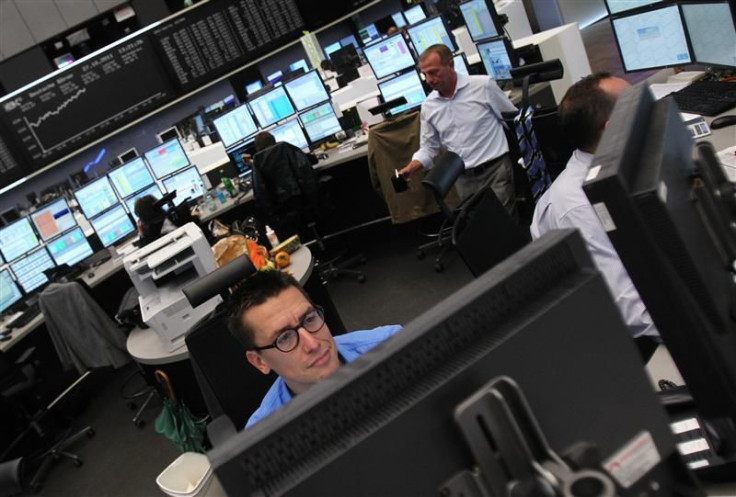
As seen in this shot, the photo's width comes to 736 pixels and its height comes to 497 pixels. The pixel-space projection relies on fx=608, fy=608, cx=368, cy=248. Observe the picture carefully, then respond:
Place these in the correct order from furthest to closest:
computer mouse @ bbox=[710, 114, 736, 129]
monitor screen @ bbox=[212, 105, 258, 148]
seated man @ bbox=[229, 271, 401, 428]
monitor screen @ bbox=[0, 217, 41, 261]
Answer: monitor screen @ bbox=[212, 105, 258, 148] < monitor screen @ bbox=[0, 217, 41, 261] < computer mouse @ bbox=[710, 114, 736, 129] < seated man @ bbox=[229, 271, 401, 428]

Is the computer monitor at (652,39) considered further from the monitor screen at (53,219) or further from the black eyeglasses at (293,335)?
the monitor screen at (53,219)

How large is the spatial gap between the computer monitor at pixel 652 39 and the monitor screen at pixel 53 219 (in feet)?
14.2

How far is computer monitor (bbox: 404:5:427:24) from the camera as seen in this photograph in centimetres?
722

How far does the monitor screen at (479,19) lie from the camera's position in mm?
4742

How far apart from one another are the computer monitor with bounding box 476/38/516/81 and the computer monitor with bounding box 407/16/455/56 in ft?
0.92

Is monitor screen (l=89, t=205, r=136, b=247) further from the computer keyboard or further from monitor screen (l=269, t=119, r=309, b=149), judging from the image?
the computer keyboard

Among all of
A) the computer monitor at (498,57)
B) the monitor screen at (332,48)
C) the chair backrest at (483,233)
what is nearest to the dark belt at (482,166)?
the computer monitor at (498,57)

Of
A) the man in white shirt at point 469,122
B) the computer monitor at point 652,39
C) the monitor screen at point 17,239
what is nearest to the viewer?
the computer monitor at point 652,39

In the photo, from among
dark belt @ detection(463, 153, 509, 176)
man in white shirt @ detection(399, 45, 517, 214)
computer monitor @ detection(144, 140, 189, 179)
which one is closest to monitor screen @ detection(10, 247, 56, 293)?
computer monitor @ detection(144, 140, 189, 179)

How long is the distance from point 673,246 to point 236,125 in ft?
16.6

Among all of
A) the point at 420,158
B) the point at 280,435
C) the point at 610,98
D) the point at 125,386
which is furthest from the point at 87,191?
the point at 280,435

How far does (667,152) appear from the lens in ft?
2.96

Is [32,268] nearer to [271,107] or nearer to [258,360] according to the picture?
[271,107]

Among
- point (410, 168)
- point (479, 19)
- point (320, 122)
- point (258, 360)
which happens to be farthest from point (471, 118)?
point (258, 360)
